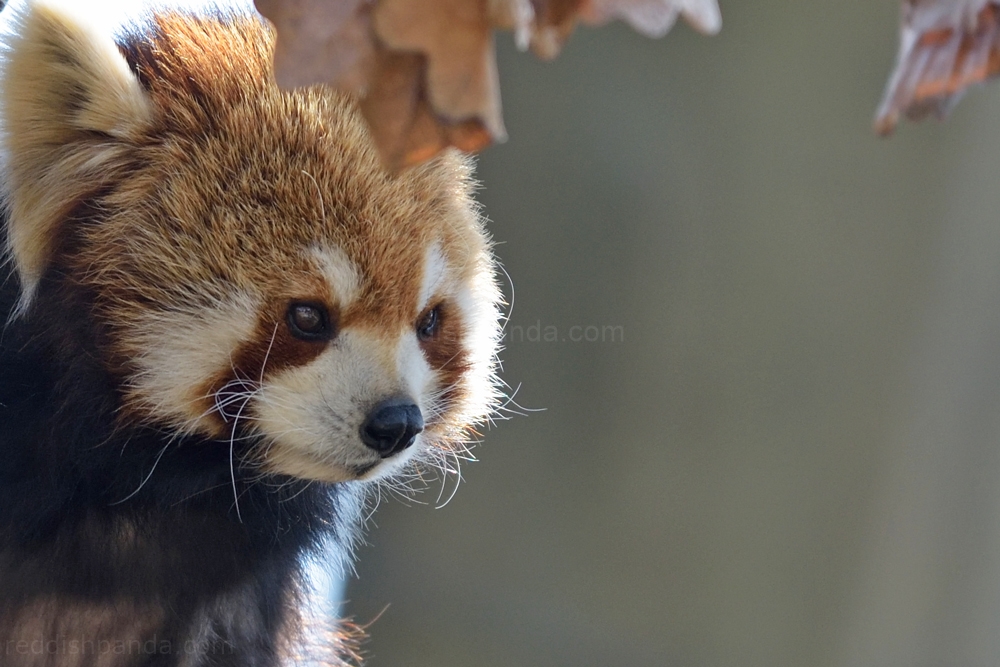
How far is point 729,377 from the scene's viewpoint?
3508mm

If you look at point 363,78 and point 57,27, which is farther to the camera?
point 57,27

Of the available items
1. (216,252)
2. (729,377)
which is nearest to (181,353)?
(216,252)

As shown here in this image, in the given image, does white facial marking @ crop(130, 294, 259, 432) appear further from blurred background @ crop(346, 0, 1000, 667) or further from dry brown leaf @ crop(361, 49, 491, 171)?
blurred background @ crop(346, 0, 1000, 667)

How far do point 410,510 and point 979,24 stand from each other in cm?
325

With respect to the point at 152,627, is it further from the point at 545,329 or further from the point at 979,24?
the point at 545,329

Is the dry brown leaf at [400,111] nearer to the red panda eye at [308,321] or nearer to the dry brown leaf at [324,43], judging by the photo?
the dry brown leaf at [324,43]

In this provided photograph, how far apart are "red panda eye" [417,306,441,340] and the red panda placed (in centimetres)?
2

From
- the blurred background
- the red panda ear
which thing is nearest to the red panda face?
the red panda ear

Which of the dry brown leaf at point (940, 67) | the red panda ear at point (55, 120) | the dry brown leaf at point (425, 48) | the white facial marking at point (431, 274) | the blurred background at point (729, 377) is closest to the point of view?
the dry brown leaf at point (425, 48)

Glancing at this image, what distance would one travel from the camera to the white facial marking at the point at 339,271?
165 centimetres

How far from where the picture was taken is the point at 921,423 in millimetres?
3234

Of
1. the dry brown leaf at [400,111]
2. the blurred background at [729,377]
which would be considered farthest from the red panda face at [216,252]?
the blurred background at [729,377]

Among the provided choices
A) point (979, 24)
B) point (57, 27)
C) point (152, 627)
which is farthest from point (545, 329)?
point (979, 24)

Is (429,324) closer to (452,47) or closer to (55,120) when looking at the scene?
(55,120)
